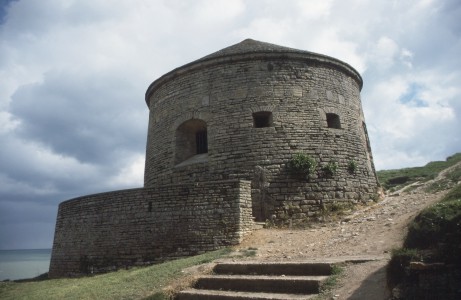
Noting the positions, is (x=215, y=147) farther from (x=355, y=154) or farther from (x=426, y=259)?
(x=426, y=259)

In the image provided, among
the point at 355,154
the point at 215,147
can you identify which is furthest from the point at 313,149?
the point at 215,147

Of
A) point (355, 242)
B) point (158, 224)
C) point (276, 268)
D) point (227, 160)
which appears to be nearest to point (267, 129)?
point (227, 160)

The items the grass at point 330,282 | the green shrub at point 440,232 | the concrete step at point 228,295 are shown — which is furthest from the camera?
the concrete step at point 228,295

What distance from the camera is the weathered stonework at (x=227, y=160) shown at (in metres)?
9.96

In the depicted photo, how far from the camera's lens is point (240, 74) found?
1257cm

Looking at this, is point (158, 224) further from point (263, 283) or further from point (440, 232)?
point (440, 232)

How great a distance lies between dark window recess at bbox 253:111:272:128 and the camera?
39.7 ft

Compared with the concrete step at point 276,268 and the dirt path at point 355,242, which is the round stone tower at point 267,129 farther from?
the concrete step at point 276,268

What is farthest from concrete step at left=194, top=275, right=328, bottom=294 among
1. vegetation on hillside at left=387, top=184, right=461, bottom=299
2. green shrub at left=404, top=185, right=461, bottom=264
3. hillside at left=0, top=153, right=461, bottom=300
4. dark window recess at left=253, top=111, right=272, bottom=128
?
dark window recess at left=253, top=111, right=272, bottom=128

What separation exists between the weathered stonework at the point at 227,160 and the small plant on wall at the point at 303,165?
0.70 ft

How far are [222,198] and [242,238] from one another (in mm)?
1270

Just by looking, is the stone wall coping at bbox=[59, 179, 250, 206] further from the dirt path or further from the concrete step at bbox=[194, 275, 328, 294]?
the concrete step at bbox=[194, 275, 328, 294]

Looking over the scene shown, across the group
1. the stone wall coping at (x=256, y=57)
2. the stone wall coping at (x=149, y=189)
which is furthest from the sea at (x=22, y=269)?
the stone wall coping at (x=256, y=57)

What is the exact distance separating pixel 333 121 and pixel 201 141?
203 inches
